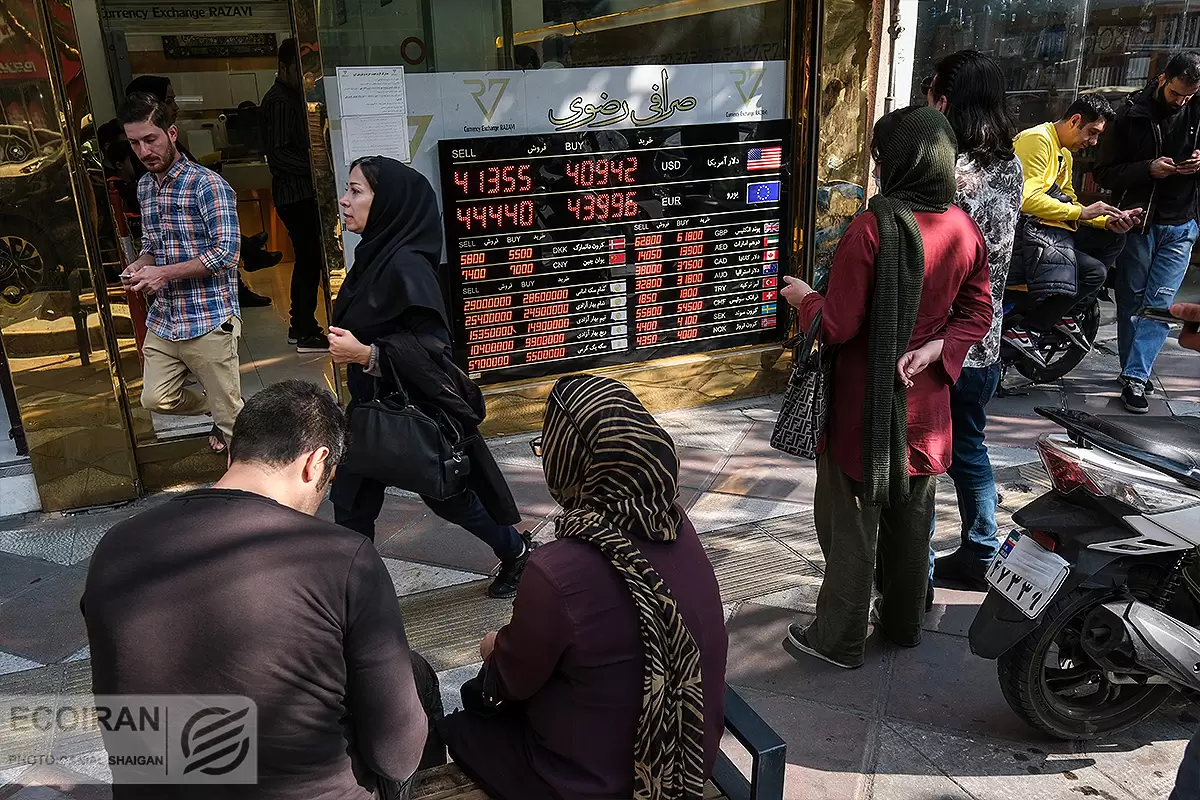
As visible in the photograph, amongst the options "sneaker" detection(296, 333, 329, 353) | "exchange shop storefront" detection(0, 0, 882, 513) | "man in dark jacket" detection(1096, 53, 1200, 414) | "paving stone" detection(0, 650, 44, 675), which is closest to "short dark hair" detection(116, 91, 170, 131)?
"exchange shop storefront" detection(0, 0, 882, 513)

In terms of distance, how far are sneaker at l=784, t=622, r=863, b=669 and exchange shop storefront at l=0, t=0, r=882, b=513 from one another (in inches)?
102

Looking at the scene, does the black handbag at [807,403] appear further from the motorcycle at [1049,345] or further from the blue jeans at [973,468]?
the motorcycle at [1049,345]

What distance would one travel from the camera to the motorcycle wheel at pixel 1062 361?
257 inches

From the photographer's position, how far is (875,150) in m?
3.28

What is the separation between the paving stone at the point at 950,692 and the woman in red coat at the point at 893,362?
0.51 feet

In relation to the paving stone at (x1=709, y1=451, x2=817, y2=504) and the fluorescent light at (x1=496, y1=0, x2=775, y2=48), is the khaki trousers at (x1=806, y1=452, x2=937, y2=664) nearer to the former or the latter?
the paving stone at (x1=709, y1=451, x2=817, y2=504)

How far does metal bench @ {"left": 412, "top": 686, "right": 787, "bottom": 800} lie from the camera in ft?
7.14

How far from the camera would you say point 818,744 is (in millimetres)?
3229

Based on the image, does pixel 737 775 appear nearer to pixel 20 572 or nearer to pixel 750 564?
pixel 750 564

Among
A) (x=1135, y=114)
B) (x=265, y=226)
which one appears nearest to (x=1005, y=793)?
(x=1135, y=114)

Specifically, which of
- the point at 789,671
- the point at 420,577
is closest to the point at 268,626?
the point at 789,671

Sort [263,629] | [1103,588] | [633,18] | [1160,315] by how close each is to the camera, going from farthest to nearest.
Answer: [633,18] < [1160,315] < [1103,588] < [263,629]

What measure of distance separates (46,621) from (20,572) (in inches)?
21.9

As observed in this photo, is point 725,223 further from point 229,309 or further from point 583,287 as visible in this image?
point 229,309
